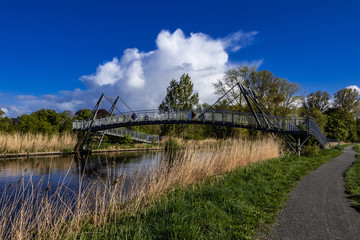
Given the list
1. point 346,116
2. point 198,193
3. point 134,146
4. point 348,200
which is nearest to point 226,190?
point 198,193

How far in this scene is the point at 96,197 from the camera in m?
4.79

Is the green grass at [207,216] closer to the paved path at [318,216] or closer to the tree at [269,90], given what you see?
the paved path at [318,216]

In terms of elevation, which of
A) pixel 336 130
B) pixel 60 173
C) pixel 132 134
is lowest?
pixel 60 173

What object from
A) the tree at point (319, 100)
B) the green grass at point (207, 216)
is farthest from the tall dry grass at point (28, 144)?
the tree at point (319, 100)

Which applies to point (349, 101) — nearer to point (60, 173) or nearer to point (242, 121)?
point (242, 121)

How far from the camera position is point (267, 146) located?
45.4 ft

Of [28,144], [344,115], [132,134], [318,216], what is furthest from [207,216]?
[344,115]

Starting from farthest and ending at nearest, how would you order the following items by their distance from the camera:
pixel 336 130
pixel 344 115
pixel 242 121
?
pixel 344 115 → pixel 336 130 → pixel 242 121

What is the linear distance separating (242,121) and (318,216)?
1528 centimetres

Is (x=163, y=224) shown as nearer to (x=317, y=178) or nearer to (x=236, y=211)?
(x=236, y=211)

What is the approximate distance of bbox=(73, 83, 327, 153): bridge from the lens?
1730 cm

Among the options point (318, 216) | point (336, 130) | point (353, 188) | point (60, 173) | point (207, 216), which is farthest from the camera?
point (336, 130)

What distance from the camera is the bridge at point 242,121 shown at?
17297mm

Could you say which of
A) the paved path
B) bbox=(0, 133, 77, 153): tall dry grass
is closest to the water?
the paved path
